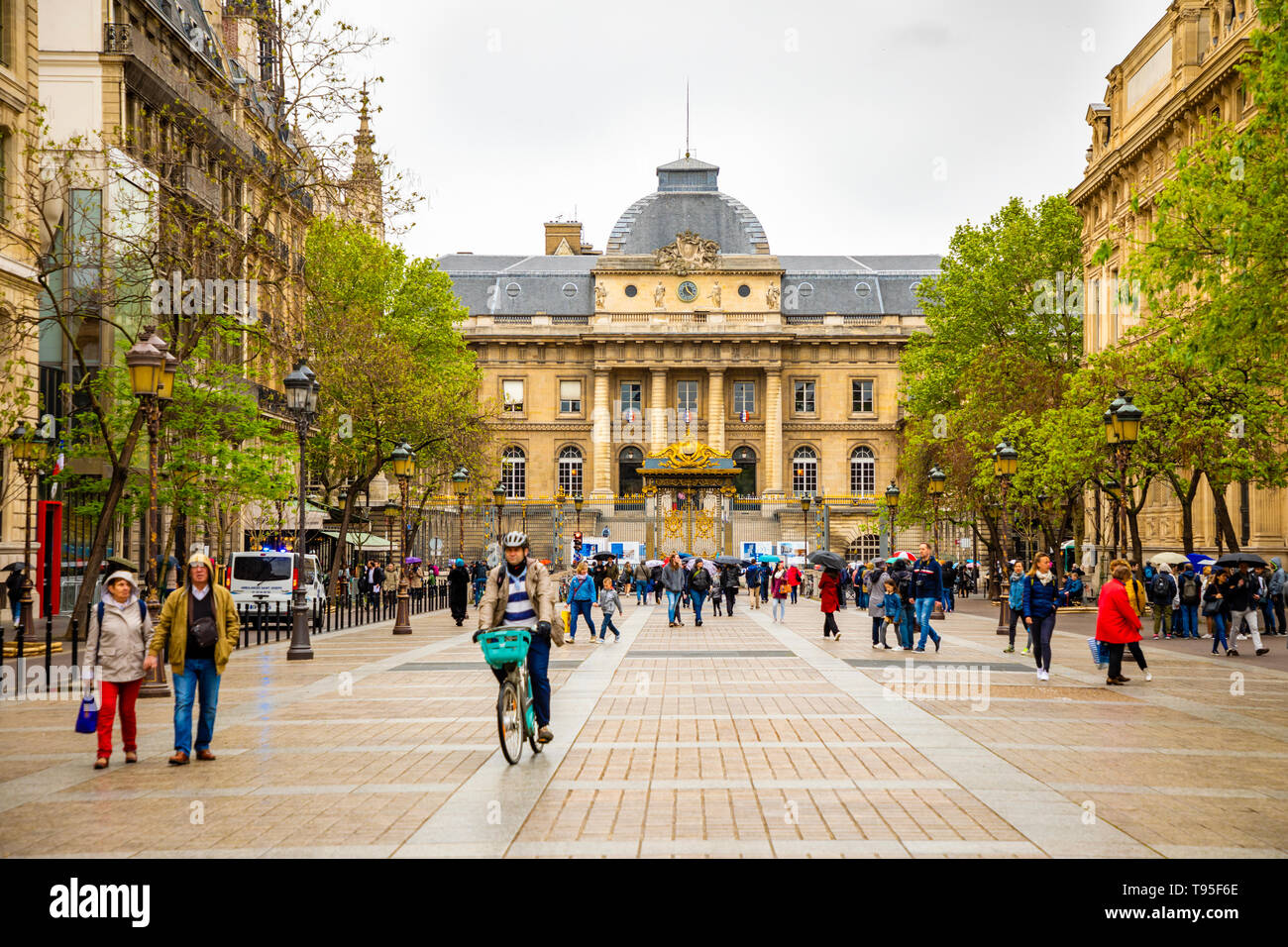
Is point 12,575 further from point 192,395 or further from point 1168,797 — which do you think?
point 1168,797

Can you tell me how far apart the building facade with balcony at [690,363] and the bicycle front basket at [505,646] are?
7223 cm

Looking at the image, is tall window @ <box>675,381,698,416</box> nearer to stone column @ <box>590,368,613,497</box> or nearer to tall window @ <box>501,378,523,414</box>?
stone column @ <box>590,368,613,497</box>

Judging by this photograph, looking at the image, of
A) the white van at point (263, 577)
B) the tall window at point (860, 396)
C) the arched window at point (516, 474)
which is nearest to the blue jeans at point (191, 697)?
the white van at point (263, 577)

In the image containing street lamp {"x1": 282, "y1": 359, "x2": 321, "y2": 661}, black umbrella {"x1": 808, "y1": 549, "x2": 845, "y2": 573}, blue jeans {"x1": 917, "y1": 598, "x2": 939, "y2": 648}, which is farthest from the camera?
black umbrella {"x1": 808, "y1": 549, "x2": 845, "y2": 573}

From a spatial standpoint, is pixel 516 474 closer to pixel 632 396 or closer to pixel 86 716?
pixel 632 396

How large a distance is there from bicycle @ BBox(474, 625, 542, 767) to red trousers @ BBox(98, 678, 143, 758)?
2889 mm

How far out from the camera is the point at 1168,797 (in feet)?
30.1

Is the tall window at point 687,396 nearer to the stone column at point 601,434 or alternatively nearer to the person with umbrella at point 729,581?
the stone column at point 601,434

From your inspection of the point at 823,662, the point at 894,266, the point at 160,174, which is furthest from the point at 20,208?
the point at 894,266

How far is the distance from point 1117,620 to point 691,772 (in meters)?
8.70

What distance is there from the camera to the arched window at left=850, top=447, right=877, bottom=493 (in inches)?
3359

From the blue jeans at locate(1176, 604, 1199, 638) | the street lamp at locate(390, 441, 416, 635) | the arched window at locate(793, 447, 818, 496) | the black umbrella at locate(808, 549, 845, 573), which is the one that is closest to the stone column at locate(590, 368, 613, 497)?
the arched window at locate(793, 447, 818, 496)

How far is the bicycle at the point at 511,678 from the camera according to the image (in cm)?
1050
